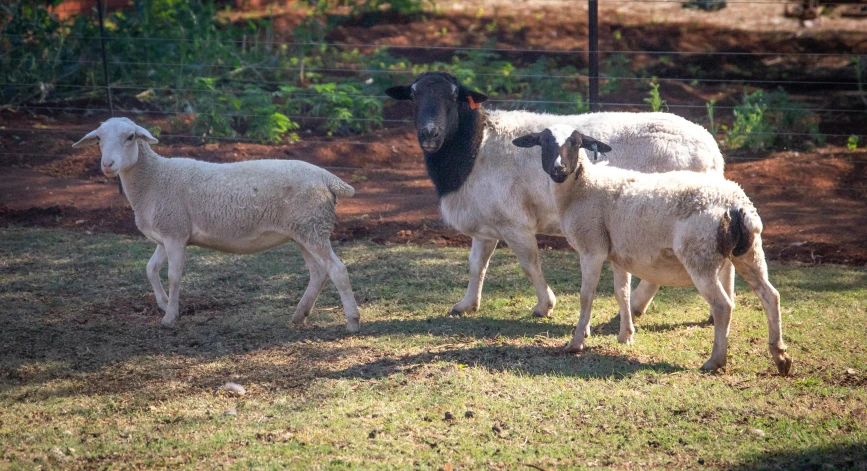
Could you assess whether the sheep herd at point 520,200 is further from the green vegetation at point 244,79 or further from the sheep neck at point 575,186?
the green vegetation at point 244,79

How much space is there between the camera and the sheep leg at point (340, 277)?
737 cm

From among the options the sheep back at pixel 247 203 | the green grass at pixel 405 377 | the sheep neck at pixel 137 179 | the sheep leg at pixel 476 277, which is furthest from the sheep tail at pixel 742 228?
the sheep neck at pixel 137 179

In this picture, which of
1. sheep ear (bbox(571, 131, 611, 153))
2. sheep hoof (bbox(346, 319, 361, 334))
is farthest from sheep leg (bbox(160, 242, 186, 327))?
sheep ear (bbox(571, 131, 611, 153))

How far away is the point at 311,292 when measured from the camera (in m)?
7.63

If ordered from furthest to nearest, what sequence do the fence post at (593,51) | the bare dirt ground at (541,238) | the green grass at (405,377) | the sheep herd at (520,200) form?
the bare dirt ground at (541,238)
the fence post at (593,51)
the sheep herd at (520,200)
the green grass at (405,377)

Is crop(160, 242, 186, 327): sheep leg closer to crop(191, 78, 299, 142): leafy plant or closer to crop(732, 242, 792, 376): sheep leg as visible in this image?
crop(732, 242, 792, 376): sheep leg

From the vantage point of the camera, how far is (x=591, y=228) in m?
6.86

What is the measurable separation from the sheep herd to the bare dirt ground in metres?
2.48

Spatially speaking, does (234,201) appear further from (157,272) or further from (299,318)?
(299,318)

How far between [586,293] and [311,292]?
2350 millimetres

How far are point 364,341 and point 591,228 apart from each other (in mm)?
2041

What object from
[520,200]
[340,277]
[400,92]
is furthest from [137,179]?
[520,200]

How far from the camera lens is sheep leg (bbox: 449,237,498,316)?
26.5ft

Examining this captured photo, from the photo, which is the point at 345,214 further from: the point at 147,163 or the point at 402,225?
the point at 147,163
